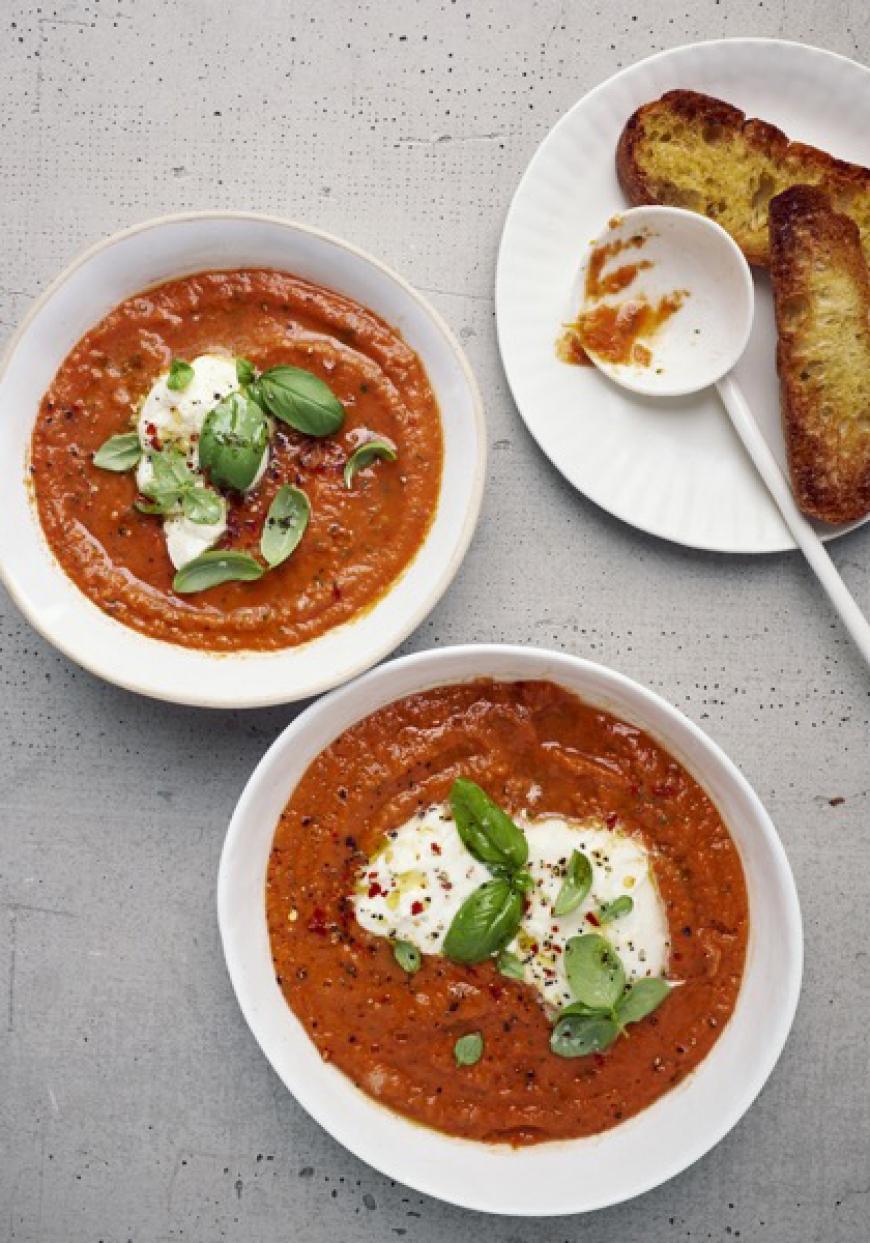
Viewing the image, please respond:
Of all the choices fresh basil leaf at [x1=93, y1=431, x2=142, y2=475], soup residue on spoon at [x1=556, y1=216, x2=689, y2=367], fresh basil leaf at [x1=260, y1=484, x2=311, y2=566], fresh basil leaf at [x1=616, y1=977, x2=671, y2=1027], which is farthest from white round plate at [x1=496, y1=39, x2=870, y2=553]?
fresh basil leaf at [x1=616, y1=977, x2=671, y2=1027]

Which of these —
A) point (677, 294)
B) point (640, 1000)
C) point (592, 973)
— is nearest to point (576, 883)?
point (592, 973)

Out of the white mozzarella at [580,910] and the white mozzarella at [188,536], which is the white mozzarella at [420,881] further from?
the white mozzarella at [188,536]

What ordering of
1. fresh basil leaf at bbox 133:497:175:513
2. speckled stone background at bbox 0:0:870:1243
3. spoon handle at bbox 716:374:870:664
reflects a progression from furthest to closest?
speckled stone background at bbox 0:0:870:1243
spoon handle at bbox 716:374:870:664
fresh basil leaf at bbox 133:497:175:513

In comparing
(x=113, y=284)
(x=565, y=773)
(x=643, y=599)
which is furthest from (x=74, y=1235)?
(x=113, y=284)

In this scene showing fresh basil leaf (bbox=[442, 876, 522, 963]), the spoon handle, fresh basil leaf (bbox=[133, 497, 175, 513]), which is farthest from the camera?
the spoon handle

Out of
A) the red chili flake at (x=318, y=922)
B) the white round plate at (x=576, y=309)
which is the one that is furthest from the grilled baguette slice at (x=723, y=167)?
the red chili flake at (x=318, y=922)

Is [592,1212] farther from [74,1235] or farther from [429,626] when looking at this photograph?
[429,626]

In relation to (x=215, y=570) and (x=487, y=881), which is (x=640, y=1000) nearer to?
(x=487, y=881)

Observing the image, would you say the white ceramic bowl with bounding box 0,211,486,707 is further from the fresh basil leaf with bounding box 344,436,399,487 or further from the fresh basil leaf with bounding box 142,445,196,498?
the fresh basil leaf with bounding box 142,445,196,498
